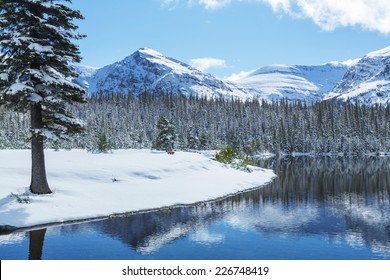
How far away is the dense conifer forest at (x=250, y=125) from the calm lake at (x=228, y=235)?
77290 mm

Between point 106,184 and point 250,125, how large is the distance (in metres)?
142

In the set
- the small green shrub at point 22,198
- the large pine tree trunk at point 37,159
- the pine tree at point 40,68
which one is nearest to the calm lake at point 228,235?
the small green shrub at point 22,198

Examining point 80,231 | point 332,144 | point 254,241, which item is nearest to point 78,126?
point 80,231

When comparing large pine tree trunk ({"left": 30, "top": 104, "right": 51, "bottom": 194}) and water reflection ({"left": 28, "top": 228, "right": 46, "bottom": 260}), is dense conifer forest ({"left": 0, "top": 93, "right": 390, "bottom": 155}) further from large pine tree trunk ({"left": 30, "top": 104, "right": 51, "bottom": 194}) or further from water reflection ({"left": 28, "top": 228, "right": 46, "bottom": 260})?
water reflection ({"left": 28, "top": 228, "right": 46, "bottom": 260})

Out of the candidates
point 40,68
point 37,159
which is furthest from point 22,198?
point 40,68

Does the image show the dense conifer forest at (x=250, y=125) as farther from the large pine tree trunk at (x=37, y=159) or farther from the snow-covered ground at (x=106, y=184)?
the large pine tree trunk at (x=37, y=159)

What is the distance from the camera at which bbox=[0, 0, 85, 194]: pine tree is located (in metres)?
22.2

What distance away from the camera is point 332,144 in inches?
5330

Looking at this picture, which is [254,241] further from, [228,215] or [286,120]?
[286,120]

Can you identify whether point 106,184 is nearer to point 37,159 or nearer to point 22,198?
point 37,159

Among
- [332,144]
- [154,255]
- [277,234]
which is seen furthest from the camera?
[332,144]

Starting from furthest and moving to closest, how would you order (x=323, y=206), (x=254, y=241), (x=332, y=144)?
(x=332, y=144) → (x=323, y=206) → (x=254, y=241)

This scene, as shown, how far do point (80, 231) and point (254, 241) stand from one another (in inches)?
358

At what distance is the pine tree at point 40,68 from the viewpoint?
22188mm
